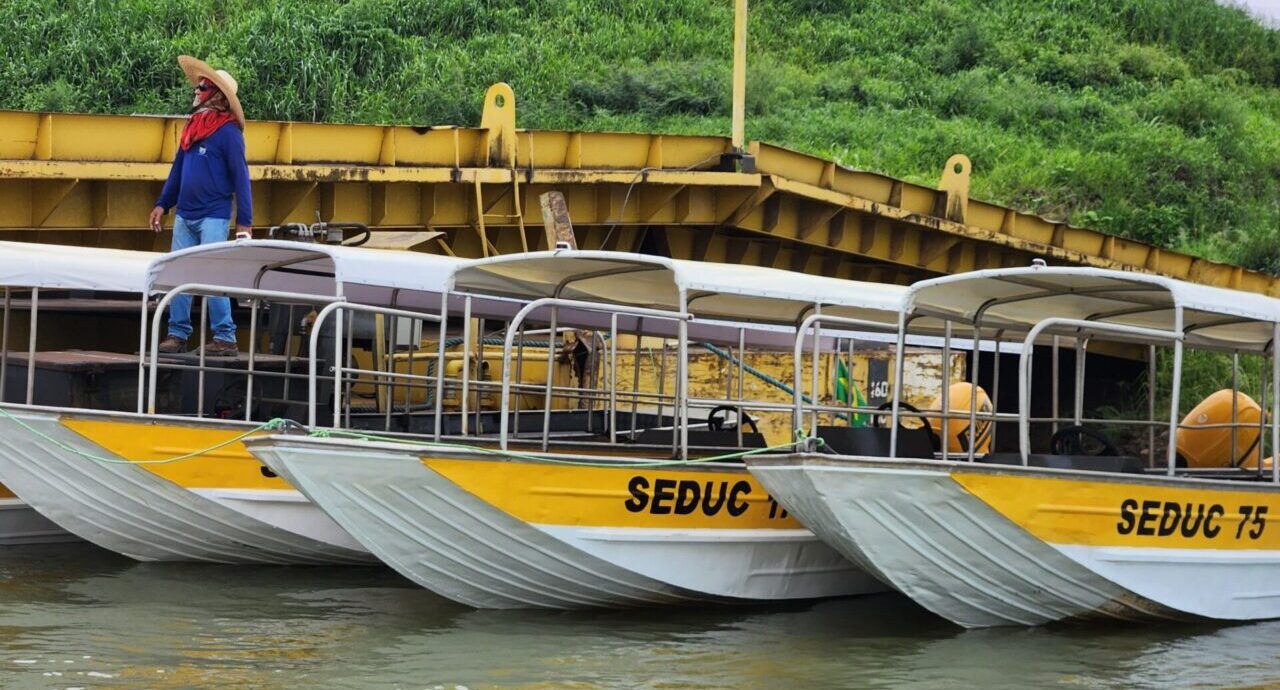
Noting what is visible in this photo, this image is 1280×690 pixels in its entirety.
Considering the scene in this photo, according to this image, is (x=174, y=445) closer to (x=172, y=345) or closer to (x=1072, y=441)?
(x=172, y=345)

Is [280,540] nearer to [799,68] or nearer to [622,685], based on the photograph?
[622,685]

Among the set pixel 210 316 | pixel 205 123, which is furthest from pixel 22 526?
pixel 205 123

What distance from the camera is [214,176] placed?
48.2ft

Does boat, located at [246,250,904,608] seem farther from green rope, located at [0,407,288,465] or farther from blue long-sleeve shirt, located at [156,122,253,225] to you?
blue long-sleeve shirt, located at [156,122,253,225]

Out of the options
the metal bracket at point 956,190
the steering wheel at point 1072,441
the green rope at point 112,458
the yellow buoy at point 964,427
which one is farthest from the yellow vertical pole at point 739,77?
the green rope at point 112,458

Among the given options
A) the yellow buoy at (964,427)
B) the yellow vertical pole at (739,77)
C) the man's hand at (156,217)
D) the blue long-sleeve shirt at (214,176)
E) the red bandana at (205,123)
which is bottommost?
the yellow buoy at (964,427)

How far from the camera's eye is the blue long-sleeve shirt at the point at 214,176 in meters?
14.6

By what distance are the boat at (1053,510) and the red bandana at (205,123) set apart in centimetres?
603

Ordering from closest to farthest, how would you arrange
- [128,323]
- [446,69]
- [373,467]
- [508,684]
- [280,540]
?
[508,684], [373,467], [280,540], [128,323], [446,69]

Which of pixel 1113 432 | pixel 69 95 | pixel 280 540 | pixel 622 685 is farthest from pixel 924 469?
pixel 69 95

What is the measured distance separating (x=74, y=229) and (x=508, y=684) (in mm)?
9888

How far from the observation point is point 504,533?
36.7 ft

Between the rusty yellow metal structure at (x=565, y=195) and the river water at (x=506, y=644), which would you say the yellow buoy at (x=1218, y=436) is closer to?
the river water at (x=506, y=644)

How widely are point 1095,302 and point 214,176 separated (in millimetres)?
7146
